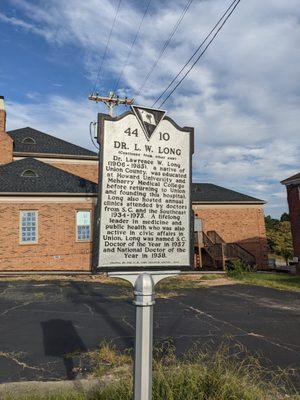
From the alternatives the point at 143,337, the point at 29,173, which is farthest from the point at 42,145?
the point at 143,337

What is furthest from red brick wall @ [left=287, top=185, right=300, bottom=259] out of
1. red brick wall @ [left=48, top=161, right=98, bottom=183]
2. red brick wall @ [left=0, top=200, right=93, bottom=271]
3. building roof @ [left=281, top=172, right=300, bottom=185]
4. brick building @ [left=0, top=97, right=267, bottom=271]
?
red brick wall @ [left=48, top=161, right=98, bottom=183]

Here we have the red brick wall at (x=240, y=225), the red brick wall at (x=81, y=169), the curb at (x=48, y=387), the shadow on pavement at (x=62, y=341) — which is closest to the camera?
the curb at (x=48, y=387)

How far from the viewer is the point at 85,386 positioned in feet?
16.6

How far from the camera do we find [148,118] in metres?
4.26

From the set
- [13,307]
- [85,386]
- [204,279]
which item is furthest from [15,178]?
[85,386]

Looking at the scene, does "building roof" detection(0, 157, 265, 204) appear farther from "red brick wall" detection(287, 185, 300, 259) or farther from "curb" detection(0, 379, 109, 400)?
"curb" detection(0, 379, 109, 400)

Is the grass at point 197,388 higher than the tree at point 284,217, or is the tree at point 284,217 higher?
the tree at point 284,217

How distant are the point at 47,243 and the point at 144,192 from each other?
2002 centimetres

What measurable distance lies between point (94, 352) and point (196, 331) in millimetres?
2625

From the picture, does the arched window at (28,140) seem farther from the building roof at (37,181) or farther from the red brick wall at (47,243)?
the red brick wall at (47,243)

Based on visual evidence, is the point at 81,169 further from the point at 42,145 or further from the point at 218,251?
the point at 218,251

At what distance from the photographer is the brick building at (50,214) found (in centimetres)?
2278

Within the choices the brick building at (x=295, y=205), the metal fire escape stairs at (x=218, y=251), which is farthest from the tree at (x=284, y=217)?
the brick building at (x=295, y=205)

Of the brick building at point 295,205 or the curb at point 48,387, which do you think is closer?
the curb at point 48,387
